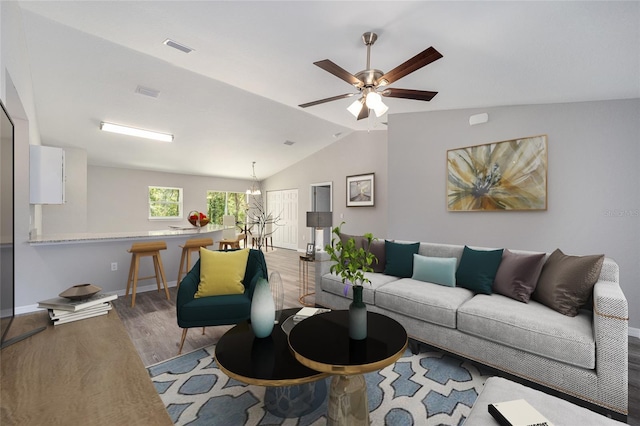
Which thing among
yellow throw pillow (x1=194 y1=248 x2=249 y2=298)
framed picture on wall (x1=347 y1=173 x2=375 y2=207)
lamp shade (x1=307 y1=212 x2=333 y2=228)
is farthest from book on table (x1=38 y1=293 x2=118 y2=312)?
framed picture on wall (x1=347 y1=173 x2=375 y2=207)

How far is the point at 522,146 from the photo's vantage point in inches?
137

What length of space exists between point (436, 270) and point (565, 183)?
1951 millimetres

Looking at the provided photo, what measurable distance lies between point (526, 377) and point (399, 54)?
2878 millimetres

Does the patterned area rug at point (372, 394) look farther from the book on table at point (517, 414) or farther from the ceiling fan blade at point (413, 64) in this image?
the ceiling fan blade at point (413, 64)

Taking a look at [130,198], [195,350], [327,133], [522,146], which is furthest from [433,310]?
[130,198]

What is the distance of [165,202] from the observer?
302 inches

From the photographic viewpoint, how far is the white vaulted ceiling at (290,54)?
209 centimetres

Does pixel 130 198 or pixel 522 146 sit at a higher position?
pixel 522 146

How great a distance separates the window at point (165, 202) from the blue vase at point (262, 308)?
7.01m

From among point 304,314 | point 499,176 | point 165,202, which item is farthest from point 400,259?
point 165,202

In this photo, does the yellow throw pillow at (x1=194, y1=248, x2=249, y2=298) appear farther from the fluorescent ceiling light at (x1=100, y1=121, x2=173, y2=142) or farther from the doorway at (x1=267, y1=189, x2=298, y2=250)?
the doorway at (x1=267, y1=189, x2=298, y2=250)

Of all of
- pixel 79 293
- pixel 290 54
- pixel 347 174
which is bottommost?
pixel 79 293

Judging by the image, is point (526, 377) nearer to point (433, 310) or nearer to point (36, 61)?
point (433, 310)

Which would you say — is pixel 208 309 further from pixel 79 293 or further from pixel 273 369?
pixel 273 369
